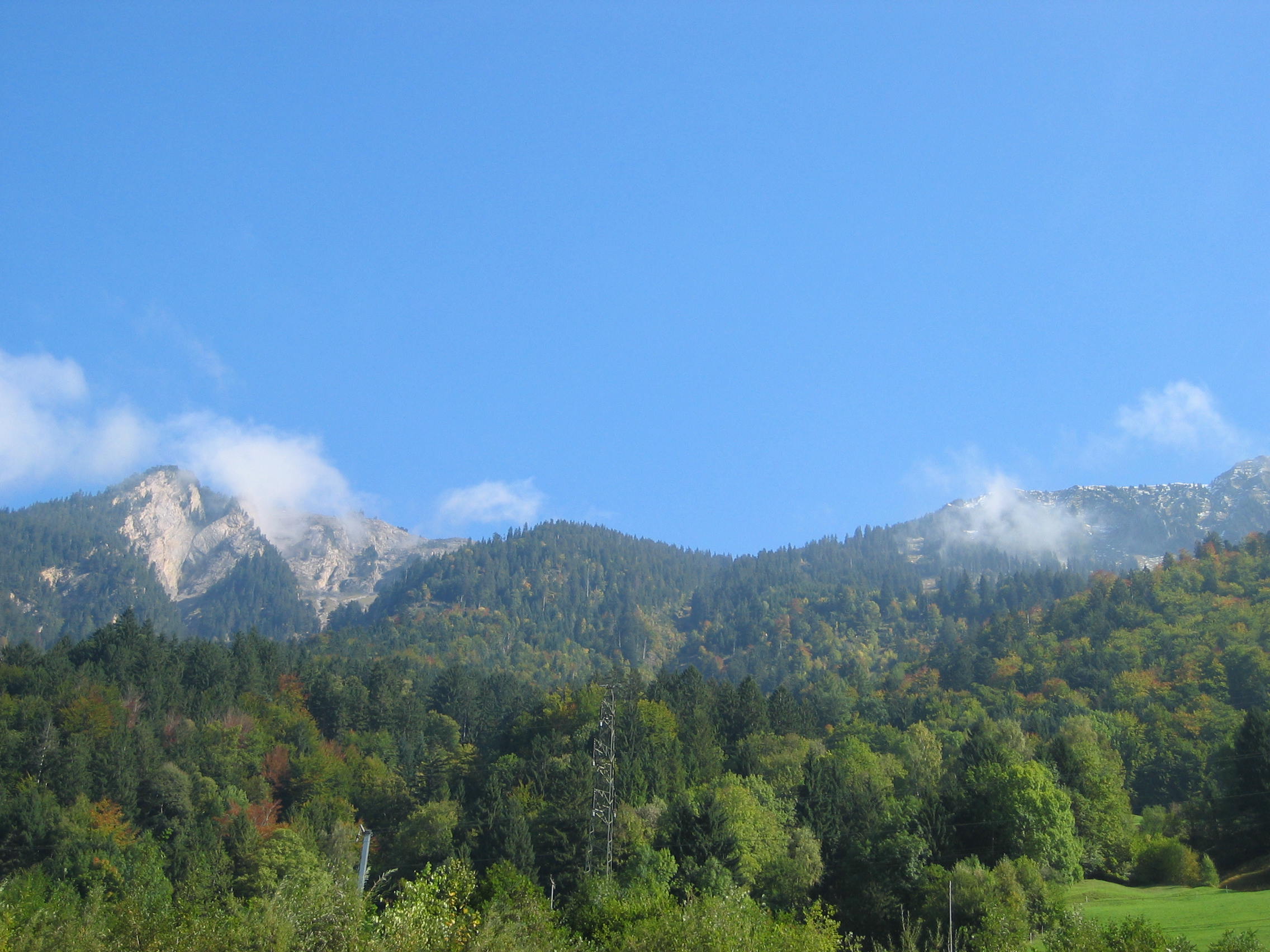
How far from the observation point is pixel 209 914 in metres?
33.1

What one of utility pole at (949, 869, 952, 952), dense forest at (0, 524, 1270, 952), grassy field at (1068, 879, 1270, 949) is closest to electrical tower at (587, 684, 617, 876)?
dense forest at (0, 524, 1270, 952)

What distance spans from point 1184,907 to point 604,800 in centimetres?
4227

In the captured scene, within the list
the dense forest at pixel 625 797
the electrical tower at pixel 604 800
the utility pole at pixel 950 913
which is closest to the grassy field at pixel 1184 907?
the dense forest at pixel 625 797

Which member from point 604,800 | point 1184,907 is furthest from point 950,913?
point 604,800

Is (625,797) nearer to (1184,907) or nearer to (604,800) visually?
(604,800)

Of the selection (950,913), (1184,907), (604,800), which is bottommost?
(1184,907)

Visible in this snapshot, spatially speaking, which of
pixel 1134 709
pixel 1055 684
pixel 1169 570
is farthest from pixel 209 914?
pixel 1169 570

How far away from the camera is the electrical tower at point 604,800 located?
259 ft

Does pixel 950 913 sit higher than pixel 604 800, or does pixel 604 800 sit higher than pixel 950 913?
pixel 604 800

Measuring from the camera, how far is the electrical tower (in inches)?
3103

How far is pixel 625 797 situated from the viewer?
96.4m

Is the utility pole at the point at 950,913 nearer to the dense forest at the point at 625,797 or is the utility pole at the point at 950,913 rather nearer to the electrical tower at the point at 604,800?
the dense forest at the point at 625,797

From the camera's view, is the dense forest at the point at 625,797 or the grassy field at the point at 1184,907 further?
the grassy field at the point at 1184,907

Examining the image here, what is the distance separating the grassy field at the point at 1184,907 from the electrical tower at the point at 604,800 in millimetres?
30538
